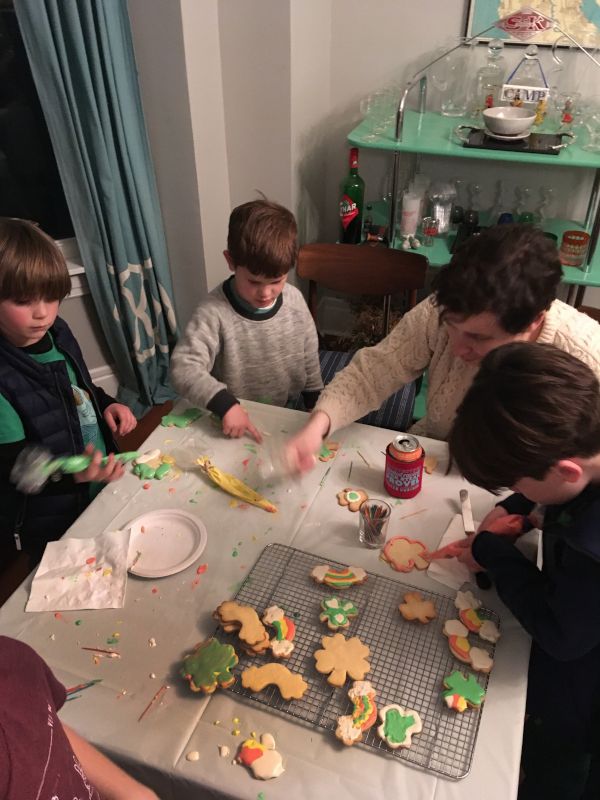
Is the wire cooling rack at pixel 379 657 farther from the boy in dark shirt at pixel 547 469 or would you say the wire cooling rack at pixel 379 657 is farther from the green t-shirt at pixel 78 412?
the green t-shirt at pixel 78 412

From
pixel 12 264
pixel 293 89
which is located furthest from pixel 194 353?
pixel 293 89

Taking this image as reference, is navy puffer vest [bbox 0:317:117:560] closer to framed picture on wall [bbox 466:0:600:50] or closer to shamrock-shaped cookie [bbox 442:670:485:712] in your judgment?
shamrock-shaped cookie [bbox 442:670:485:712]

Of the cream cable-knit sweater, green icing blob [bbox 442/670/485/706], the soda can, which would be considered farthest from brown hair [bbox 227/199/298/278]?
green icing blob [bbox 442/670/485/706]

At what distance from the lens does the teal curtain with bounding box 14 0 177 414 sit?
2041mm

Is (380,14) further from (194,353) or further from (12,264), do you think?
(12,264)

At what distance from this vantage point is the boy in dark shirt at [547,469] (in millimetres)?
865

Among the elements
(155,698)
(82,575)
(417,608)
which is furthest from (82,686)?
(417,608)

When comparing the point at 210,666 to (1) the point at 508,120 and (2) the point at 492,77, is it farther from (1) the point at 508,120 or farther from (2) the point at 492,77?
(2) the point at 492,77

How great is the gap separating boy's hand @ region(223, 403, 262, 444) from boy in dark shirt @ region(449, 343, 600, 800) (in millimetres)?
575

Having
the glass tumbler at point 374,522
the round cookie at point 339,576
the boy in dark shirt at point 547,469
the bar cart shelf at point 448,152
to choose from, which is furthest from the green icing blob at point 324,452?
the bar cart shelf at point 448,152

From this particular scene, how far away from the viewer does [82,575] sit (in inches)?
42.4

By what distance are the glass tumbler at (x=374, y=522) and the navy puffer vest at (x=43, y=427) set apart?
27.8 inches

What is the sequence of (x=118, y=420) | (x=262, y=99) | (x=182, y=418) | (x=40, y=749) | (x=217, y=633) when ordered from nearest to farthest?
(x=40, y=749) < (x=217, y=633) < (x=182, y=418) < (x=118, y=420) < (x=262, y=99)

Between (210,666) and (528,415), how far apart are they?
59cm
